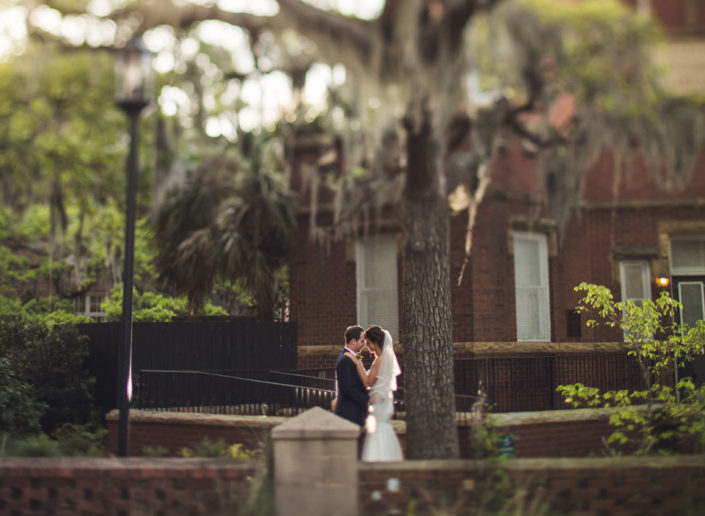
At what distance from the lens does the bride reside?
31.3ft

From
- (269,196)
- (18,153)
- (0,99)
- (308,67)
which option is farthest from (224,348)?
(308,67)

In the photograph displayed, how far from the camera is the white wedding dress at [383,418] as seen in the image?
952 centimetres

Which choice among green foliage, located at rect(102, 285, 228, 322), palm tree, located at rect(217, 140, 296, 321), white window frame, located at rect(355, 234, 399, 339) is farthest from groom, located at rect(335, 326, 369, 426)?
green foliage, located at rect(102, 285, 228, 322)

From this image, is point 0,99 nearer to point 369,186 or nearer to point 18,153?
point 18,153

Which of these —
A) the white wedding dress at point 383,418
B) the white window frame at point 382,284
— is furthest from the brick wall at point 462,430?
the white window frame at point 382,284

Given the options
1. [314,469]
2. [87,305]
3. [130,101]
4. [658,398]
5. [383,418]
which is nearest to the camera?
[314,469]

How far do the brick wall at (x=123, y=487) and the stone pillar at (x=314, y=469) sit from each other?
435mm

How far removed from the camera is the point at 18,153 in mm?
16594

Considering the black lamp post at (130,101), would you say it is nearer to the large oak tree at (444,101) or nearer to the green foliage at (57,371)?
the large oak tree at (444,101)

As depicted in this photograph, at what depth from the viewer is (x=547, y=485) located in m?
6.69

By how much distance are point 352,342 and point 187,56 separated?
4701 millimetres

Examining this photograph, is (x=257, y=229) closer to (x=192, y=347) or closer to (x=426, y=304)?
(x=192, y=347)

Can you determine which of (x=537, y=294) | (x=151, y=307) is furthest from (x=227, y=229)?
(x=151, y=307)

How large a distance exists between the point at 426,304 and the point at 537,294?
A: 20.8 feet
